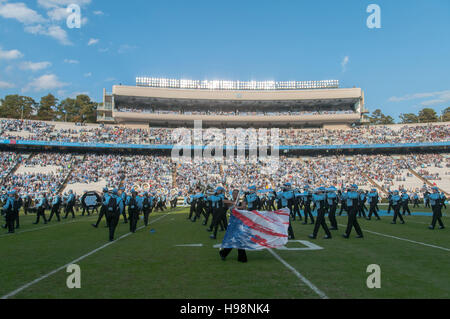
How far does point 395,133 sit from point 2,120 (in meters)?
66.5

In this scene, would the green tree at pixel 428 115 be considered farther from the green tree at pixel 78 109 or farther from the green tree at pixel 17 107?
the green tree at pixel 17 107

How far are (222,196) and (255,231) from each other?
345 cm

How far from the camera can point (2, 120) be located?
50.4m

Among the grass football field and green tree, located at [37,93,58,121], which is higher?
green tree, located at [37,93,58,121]

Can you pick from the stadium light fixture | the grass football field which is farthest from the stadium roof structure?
the grass football field

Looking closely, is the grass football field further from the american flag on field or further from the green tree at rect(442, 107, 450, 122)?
the green tree at rect(442, 107, 450, 122)

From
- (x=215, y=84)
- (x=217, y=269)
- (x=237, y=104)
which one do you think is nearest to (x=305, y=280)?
(x=217, y=269)

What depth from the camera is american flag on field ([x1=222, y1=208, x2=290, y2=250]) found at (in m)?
8.24

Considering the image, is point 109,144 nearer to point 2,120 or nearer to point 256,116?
point 2,120

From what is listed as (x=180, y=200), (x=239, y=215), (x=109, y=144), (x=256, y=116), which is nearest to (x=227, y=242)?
(x=239, y=215)

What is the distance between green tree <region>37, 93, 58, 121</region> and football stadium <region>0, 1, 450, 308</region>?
352 millimetres

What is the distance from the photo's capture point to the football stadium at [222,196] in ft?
21.2

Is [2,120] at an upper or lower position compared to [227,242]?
upper

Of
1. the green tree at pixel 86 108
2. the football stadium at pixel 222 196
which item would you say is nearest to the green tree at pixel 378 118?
the football stadium at pixel 222 196
